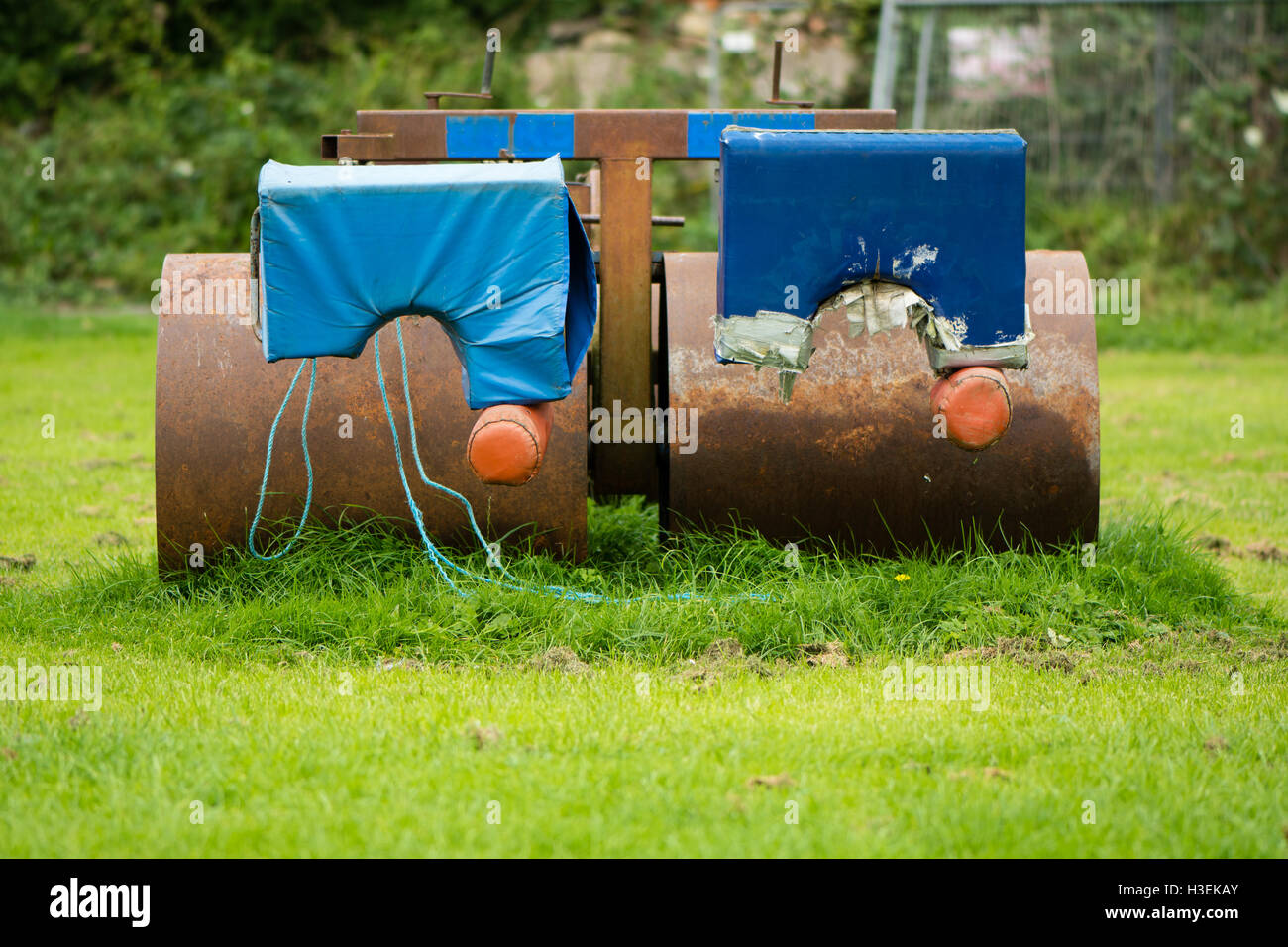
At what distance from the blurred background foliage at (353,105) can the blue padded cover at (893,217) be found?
28.7ft

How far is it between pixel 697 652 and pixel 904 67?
30.4ft

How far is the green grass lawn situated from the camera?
2.77 m

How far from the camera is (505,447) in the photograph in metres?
3.35

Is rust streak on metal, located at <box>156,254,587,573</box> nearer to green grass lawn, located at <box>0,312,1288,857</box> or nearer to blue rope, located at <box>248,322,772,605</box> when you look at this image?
blue rope, located at <box>248,322,772,605</box>

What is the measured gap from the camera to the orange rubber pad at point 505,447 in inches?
132

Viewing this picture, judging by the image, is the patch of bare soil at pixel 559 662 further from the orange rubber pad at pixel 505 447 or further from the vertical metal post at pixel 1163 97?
the vertical metal post at pixel 1163 97

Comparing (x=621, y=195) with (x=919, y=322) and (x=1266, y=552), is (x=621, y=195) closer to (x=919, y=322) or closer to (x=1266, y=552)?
(x=919, y=322)

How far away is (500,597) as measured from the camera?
406 centimetres

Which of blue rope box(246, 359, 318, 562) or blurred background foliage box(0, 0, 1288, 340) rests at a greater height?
blurred background foliage box(0, 0, 1288, 340)

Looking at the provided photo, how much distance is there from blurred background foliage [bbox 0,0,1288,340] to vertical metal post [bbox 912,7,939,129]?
0.22m

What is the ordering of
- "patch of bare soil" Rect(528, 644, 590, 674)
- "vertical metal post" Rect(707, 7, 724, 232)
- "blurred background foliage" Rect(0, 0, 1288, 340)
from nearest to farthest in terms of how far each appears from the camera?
"patch of bare soil" Rect(528, 644, 590, 674) → "blurred background foliage" Rect(0, 0, 1288, 340) → "vertical metal post" Rect(707, 7, 724, 232)

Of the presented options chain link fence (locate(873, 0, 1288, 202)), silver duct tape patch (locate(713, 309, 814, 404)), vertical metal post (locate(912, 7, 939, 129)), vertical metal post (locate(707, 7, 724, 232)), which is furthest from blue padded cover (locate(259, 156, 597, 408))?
vertical metal post (locate(707, 7, 724, 232))

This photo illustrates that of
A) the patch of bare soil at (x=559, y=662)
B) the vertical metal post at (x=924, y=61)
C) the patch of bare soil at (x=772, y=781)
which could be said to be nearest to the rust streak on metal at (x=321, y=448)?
the patch of bare soil at (x=559, y=662)

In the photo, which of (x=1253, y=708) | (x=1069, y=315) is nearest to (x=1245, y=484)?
(x=1069, y=315)
